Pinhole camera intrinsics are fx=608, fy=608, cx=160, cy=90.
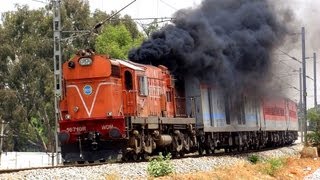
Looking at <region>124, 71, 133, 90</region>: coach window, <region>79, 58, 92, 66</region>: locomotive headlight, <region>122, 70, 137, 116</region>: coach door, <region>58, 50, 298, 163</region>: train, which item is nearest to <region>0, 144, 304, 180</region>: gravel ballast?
<region>58, 50, 298, 163</region>: train

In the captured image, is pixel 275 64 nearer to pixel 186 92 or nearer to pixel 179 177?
pixel 186 92

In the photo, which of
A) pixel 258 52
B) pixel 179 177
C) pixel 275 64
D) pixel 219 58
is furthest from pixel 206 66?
pixel 179 177

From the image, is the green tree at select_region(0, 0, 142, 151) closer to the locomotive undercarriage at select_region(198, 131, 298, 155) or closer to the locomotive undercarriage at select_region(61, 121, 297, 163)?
the locomotive undercarriage at select_region(198, 131, 298, 155)

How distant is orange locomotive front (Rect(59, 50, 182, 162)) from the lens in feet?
62.7

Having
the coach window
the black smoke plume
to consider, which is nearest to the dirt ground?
the coach window

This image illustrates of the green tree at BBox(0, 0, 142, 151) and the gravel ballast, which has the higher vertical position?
the green tree at BBox(0, 0, 142, 151)

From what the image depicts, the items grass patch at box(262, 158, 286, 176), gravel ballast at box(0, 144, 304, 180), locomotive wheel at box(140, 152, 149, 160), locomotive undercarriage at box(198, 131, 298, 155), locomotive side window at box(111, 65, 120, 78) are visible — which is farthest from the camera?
locomotive undercarriage at box(198, 131, 298, 155)

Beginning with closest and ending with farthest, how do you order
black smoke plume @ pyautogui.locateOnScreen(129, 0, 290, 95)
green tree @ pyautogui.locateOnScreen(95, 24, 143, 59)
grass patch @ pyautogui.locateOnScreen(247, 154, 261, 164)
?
black smoke plume @ pyautogui.locateOnScreen(129, 0, 290, 95) → grass patch @ pyautogui.locateOnScreen(247, 154, 261, 164) → green tree @ pyautogui.locateOnScreen(95, 24, 143, 59)

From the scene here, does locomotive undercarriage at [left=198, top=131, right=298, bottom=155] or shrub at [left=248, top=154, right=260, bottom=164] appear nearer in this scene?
shrub at [left=248, top=154, right=260, bottom=164]

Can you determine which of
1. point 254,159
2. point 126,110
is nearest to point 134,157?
point 126,110

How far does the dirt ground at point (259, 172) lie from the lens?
17.1 meters

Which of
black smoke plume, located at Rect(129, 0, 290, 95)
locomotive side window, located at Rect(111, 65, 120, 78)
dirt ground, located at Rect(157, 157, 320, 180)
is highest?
black smoke plume, located at Rect(129, 0, 290, 95)

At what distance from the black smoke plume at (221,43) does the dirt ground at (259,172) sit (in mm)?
4111

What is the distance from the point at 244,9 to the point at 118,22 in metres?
36.0
